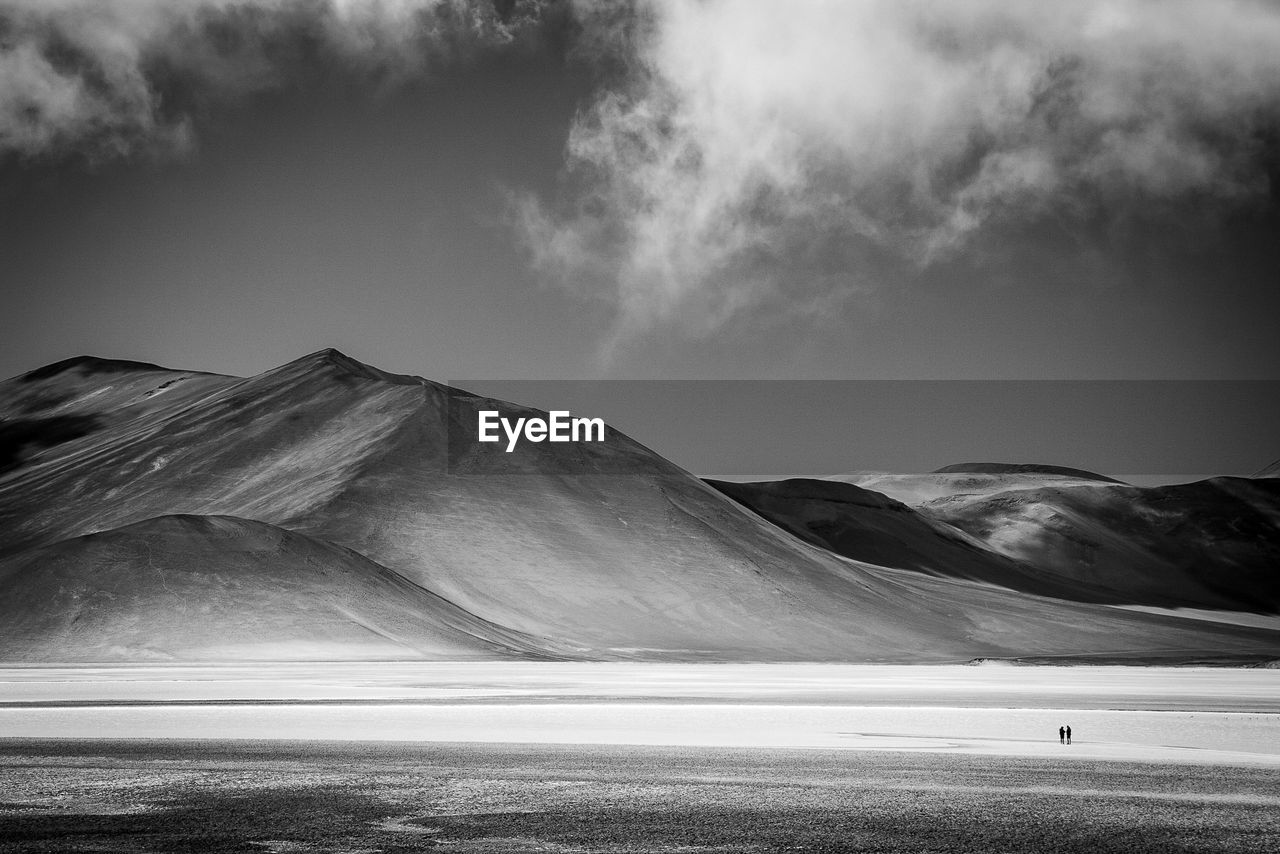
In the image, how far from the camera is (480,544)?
145 metres

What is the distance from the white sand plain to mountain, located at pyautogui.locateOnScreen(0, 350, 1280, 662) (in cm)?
4465

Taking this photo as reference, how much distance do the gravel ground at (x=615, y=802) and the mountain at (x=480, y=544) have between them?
2972 inches

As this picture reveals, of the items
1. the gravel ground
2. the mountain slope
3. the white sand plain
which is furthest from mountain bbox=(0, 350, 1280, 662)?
the gravel ground

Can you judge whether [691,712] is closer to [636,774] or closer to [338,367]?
[636,774]

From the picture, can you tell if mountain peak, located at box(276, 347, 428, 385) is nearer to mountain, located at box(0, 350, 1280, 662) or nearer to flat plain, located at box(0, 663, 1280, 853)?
mountain, located at box(0, 350, 1280, 662)

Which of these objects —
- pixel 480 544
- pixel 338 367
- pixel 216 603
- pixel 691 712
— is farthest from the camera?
pixel 338 367

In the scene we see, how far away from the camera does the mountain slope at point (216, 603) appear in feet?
300

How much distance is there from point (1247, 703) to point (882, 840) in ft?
106

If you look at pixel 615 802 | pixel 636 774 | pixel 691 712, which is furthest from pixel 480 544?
pixel 615 802

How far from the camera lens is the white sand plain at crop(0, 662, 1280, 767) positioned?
29.9m

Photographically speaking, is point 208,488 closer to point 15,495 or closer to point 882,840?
point 15,495

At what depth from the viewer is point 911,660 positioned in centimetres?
12219

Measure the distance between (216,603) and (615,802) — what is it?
281 ft

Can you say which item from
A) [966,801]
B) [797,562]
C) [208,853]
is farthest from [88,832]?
[797,562]
